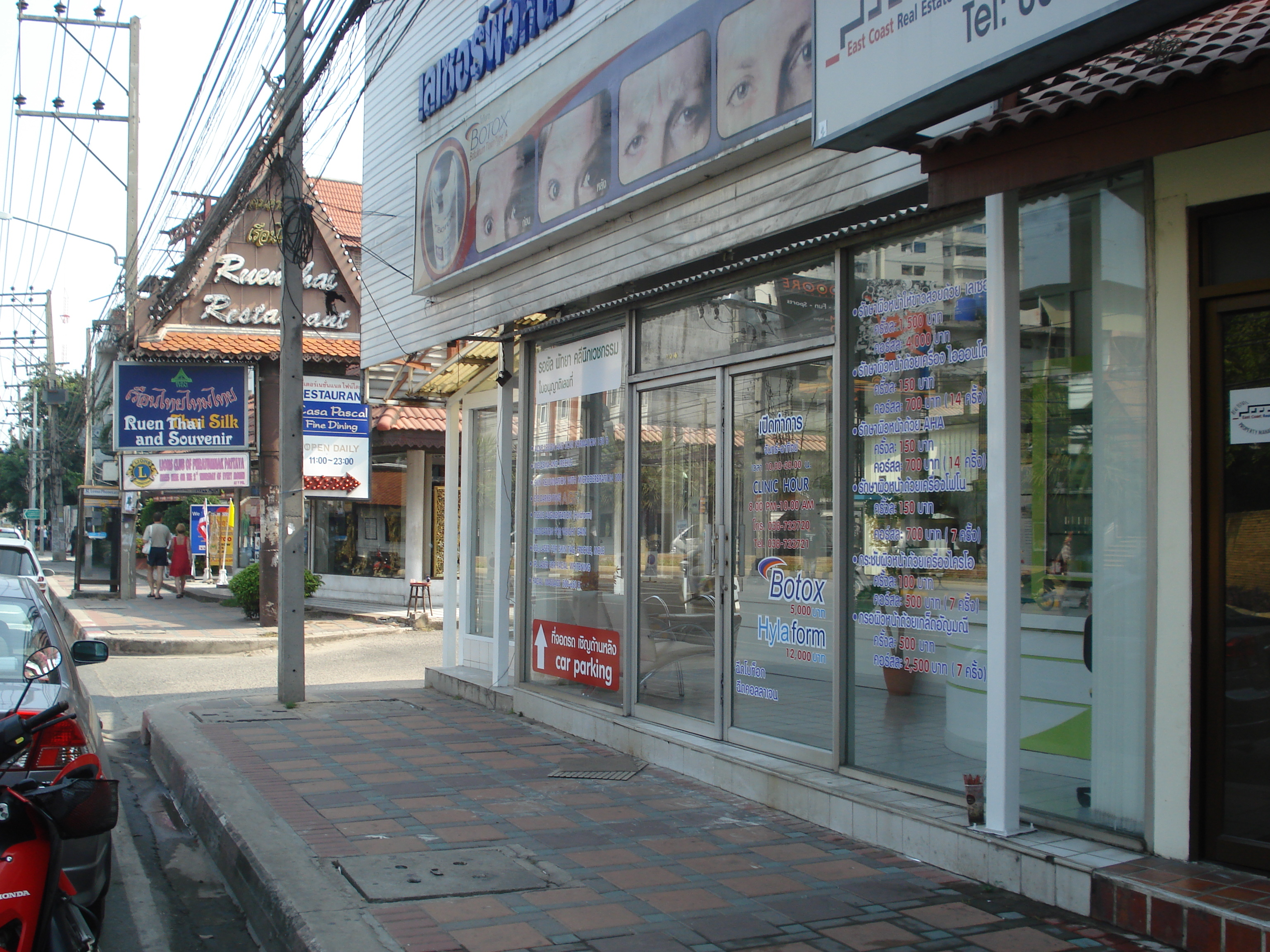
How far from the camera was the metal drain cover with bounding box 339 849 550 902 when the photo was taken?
4840mm

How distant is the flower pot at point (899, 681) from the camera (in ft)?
19.6

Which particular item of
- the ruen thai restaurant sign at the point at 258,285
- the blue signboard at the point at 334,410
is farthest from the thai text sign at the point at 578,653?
the ruen thai restaurant sign at the point at 258,285

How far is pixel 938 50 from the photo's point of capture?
4.57 metres

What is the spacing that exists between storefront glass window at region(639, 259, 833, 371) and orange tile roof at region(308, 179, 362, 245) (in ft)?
67.9

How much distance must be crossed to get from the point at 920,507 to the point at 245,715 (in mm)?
6520

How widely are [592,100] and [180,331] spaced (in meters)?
15.6

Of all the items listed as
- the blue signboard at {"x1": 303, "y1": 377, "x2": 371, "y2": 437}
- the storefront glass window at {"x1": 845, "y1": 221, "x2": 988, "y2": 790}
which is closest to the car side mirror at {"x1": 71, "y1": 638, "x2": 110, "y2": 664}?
the storefront glass window at {"x1": 845, "y1": 221, "x2": 988, "y2": 790}

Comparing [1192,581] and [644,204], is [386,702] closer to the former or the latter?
[644,204]

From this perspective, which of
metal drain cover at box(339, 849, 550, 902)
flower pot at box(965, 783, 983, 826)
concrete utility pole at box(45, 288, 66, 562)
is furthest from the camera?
concrete utility pole at box(45, 288, 66, 562)

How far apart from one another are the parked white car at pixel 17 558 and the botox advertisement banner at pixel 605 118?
4.60 m

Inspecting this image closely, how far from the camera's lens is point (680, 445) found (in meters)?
7.87

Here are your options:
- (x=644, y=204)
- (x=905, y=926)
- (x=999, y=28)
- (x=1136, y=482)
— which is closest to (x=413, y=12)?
(x=644, y=204)

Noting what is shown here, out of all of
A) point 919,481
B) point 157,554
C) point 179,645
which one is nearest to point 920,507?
point 919,481

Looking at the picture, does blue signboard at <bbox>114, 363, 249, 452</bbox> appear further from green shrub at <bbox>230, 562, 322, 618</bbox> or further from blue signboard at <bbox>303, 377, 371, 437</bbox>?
blue signboard at <bbox>303, 377, 371, 437</bbox>
